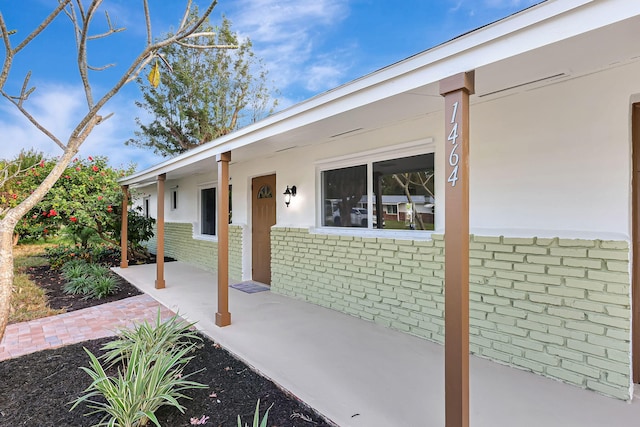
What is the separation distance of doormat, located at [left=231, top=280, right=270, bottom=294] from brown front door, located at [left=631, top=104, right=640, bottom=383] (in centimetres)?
508

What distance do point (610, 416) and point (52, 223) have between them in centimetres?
1073

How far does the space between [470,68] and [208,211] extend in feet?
25.9

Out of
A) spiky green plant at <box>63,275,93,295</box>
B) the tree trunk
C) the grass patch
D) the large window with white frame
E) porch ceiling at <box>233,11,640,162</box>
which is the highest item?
porch ceiling at <box>233,11,640,162</box>

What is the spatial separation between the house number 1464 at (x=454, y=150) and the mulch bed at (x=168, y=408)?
1868mm

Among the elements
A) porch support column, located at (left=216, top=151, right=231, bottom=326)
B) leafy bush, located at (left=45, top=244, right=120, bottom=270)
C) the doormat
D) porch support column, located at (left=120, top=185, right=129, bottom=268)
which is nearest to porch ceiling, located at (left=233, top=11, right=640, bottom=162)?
porch support column, located at (left=216, top=151, right=231, bottom=326)

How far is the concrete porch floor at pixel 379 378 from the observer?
7.68ft

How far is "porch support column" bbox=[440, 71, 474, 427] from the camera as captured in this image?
1978 millimetres

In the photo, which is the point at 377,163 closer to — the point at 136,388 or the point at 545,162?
the point at 545,162

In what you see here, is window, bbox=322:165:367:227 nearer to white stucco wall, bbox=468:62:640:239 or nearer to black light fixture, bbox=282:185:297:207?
black light fixture, bbox=282:185:297:207

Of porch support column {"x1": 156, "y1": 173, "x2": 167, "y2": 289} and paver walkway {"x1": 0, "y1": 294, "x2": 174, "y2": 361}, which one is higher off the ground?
porch support column {"x1": 156, "y1": 173, "x2": 167, "y2": 289}

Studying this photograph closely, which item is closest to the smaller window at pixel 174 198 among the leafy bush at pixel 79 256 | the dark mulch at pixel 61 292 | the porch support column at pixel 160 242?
the leafy bush at pixel 79 256

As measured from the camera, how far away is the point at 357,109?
274 centimetres

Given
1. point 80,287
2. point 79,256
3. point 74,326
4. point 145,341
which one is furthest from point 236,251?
point 79,256

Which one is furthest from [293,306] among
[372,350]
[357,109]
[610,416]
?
[610,416]
